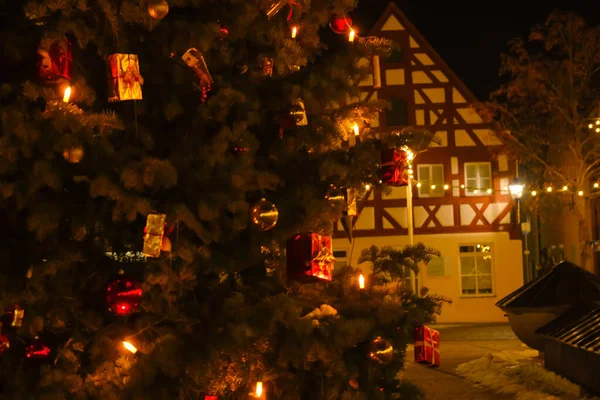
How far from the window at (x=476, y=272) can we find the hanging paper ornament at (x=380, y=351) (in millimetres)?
20990

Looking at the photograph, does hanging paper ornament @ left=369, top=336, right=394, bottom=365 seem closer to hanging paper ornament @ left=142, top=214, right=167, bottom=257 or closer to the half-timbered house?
hanging paper ornament @ left=142, top=214, right=167, bottom=257

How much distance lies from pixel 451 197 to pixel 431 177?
891mm

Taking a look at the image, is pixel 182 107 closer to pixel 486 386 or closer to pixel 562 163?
pixel 486 386

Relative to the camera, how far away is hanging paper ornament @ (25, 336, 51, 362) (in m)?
3.70

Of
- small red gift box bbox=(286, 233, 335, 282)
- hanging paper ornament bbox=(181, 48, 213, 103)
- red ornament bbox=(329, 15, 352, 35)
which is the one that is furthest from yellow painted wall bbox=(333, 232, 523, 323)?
hanging paper ornament bbox=(181, 48, 213, 103)

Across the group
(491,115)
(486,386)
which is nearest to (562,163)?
(491,115)

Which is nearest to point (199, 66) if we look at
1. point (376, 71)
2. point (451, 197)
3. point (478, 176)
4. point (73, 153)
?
point (73, 153)

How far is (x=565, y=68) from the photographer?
69.4 ft

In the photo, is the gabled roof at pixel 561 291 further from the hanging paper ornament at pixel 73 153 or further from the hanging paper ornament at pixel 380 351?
the hanging paper ornament at pixel 73 153

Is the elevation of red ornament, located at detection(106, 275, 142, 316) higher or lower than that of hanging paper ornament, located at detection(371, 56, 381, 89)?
lower

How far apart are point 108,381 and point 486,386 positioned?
25.2 ft

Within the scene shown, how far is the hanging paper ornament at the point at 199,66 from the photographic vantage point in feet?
12.3

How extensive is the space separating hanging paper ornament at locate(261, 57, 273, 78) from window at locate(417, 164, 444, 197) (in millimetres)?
20493

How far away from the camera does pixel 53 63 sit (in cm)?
348
